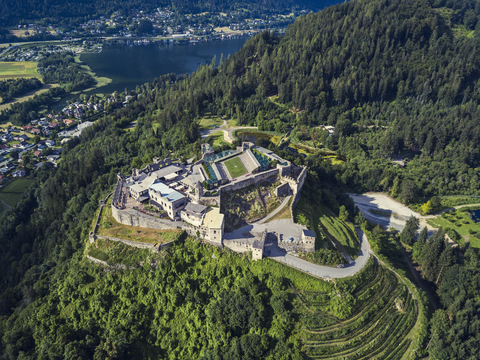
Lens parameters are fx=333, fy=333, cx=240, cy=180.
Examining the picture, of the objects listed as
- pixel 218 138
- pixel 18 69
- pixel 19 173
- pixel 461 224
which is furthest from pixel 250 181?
pixel 18 69

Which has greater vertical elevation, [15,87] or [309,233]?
[309,233]

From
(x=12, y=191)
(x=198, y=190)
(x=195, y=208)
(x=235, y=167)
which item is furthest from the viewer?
(x=12, y=191)

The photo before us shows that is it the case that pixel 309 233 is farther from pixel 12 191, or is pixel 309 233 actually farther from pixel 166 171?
pixel 12 191

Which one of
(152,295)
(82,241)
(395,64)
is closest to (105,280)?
(152,295)

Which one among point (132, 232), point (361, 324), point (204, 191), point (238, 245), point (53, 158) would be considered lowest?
point (53, 158)

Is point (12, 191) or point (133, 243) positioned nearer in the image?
point (133, 243)

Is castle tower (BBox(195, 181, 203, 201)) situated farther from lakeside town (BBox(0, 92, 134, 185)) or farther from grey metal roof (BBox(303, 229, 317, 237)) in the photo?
lakeside town (BBox(0, 92, 134, 185))

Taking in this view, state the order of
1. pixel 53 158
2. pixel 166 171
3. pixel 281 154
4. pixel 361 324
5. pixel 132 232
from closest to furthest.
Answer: pixel 361 324 → pixel 132 232 → pixel 166 171 → pixel 281 154 → pixel 53 158

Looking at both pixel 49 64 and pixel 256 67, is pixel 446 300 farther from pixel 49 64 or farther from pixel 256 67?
pixel 49 64
